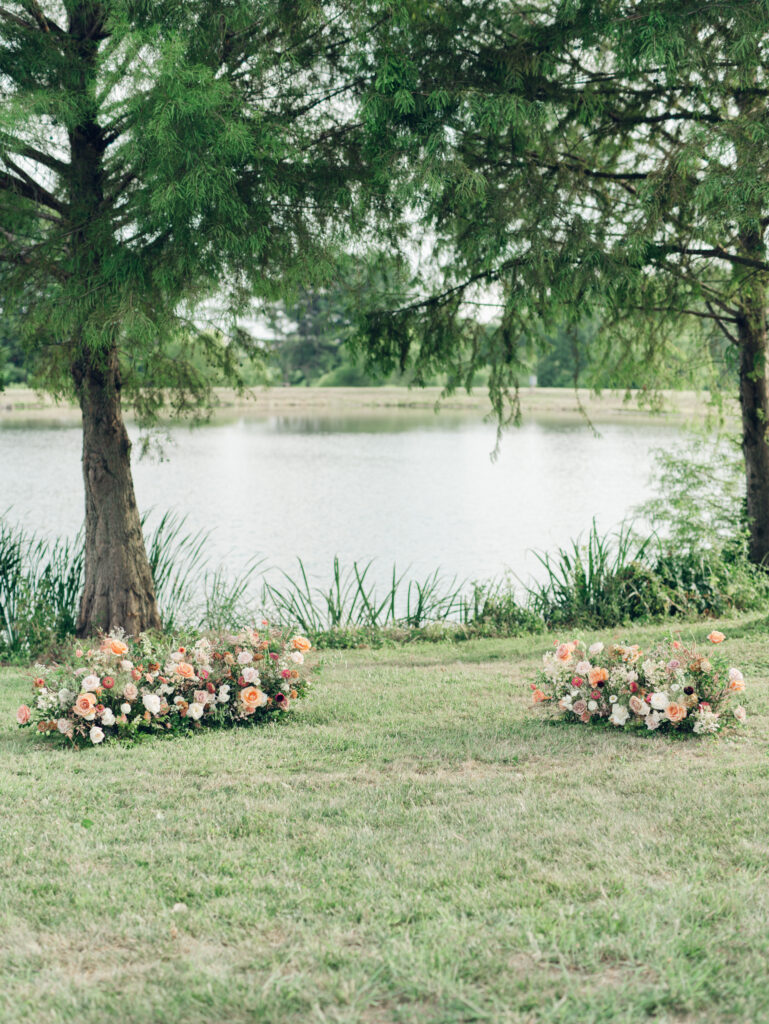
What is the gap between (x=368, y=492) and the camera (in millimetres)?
20984

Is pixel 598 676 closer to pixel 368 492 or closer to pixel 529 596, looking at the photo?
pixel 529 596

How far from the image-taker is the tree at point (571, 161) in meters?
5.89

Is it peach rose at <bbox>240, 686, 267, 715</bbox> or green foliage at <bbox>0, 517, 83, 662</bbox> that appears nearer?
peach rose at <bbox>240, 686, 267, 715</bbox>

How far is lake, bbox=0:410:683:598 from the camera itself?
15.2 metres

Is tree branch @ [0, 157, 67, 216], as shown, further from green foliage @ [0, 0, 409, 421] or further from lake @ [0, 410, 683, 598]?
lake @ [0, 410, 683, 598]

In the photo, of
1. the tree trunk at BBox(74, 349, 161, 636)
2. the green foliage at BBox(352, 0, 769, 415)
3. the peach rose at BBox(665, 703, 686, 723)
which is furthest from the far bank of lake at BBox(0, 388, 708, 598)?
the peach rose at BBox(665, 703, 686, 723)

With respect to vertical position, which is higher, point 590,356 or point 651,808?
point 590,356

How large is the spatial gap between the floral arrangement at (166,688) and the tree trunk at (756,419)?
5977 mm

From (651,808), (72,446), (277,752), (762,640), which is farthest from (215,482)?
(651,808)

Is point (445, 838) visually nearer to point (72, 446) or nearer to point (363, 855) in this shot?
point (363, 855)

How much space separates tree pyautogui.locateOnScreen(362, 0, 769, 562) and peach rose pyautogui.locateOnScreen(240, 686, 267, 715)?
127 inches

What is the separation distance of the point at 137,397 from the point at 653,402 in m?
5.36

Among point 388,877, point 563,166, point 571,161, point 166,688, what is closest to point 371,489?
point 571,161

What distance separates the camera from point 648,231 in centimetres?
639
